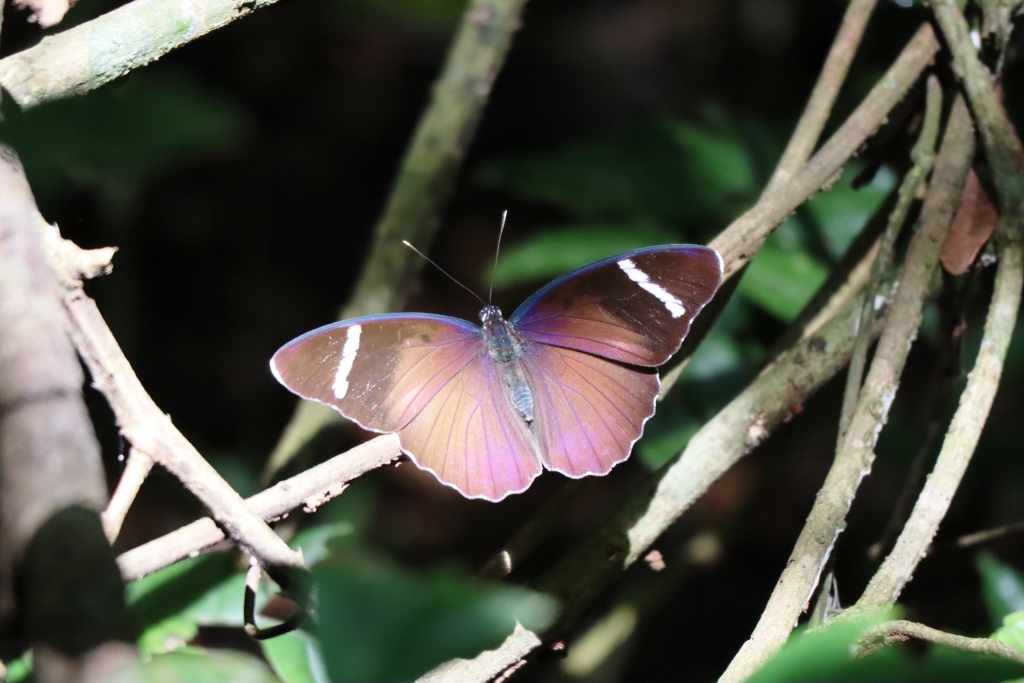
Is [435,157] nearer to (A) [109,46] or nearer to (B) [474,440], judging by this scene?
(B) [474,440]

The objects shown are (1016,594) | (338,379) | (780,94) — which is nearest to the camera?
(338,379)

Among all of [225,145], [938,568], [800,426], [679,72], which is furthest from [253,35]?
[225,145]

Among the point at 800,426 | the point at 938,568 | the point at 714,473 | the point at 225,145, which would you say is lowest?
the point at 938,568

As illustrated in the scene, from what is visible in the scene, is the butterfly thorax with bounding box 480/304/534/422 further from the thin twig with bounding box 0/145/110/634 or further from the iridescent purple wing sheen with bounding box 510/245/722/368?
the thin twig with bounding box 0/145/110/634

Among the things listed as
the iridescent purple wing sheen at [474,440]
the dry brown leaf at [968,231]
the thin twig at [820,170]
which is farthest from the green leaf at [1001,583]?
the iridescent purple wing sheen at [474,440]

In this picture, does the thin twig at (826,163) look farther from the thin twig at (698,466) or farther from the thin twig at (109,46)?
the thin twig at (109,46)

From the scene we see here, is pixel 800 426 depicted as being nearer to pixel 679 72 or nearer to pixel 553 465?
pixel 553 465
